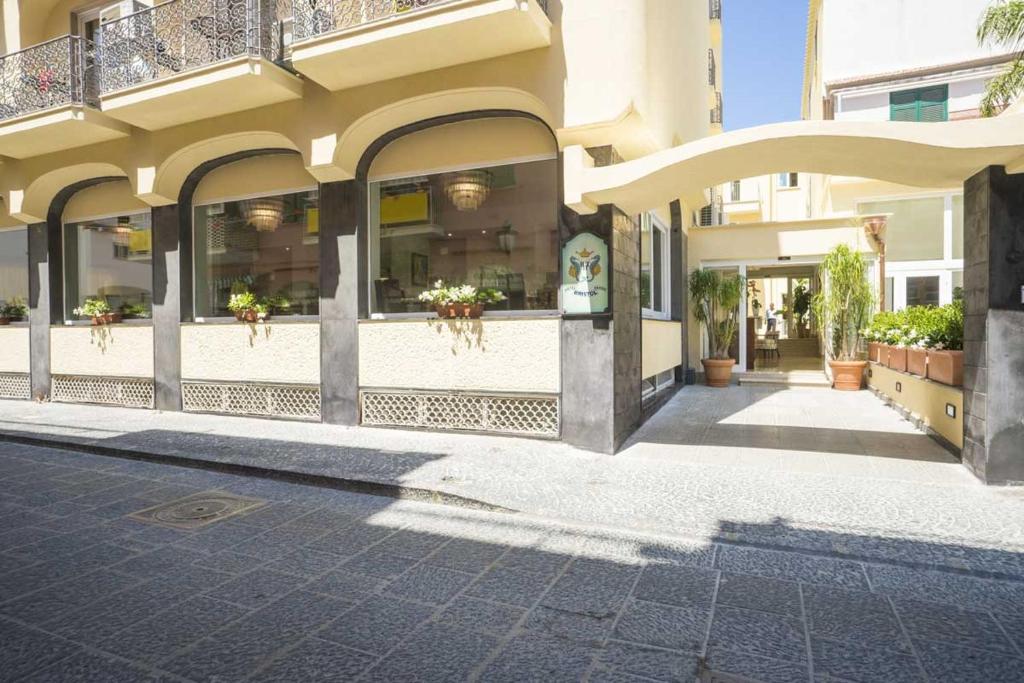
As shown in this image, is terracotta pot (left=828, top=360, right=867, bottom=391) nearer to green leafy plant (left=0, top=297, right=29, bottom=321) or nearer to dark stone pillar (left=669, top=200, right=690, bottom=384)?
dark stone pillar (left=669, top=200, right=690, bottom=384)

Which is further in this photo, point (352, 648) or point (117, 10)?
point (117, 10)

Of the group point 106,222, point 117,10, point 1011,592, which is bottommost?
point 1011,592

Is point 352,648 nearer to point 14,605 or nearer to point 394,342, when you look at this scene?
point 14,605

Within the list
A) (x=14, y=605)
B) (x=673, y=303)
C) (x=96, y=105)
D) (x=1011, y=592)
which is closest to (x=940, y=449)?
(x=1011, y=592)

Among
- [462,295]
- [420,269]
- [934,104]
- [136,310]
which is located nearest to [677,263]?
[420,269]

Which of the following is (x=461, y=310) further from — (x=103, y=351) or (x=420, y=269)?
(x=103, y=351)

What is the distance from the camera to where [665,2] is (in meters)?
8.38

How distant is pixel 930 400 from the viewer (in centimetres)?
739

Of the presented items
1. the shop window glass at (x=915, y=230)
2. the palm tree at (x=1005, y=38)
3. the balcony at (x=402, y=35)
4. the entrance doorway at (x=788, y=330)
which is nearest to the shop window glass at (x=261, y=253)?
the balcony at (x=402, y=35)

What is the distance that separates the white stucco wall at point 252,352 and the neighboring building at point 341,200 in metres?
0.05

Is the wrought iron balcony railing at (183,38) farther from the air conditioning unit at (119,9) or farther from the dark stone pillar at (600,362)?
the dark stone pillar at (600,362)

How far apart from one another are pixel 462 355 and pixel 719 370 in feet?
24.0

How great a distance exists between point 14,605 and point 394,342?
5.33m

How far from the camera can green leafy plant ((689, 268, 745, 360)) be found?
41.7ft
